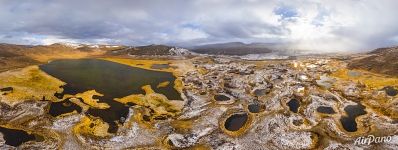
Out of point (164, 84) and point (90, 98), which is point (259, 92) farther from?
point (90, 98)

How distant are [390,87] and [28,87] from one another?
110 m

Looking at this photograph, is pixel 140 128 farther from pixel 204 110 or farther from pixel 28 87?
pixel 28 87

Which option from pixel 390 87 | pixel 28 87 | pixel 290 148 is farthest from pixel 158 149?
pixel 390 87

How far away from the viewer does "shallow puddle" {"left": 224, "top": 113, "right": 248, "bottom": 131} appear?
267 ft

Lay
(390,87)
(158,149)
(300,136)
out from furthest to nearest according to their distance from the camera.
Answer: (390,87) → (300,136) → (158,149)

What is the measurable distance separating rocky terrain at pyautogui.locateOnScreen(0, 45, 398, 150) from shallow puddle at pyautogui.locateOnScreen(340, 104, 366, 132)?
218 mm

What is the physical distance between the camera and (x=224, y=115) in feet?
293

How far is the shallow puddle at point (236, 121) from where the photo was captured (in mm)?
81438

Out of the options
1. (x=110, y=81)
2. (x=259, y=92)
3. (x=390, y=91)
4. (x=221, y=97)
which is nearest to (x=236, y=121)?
(x=221, y=97)

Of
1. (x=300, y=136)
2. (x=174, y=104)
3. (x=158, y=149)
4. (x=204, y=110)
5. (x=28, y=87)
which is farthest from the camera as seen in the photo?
(x=28, y=87)

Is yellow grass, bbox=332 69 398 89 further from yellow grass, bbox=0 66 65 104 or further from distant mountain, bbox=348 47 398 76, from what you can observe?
yellow grass, bbox=0 66 65 104

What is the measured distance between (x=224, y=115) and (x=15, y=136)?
45.9 m

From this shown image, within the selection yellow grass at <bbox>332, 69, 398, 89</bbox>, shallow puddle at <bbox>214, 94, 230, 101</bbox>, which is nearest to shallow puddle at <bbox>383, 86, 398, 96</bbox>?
yellow grass at <bbox>332, 69, 398, 89</bbox>

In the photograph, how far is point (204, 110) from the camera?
3647 inches
